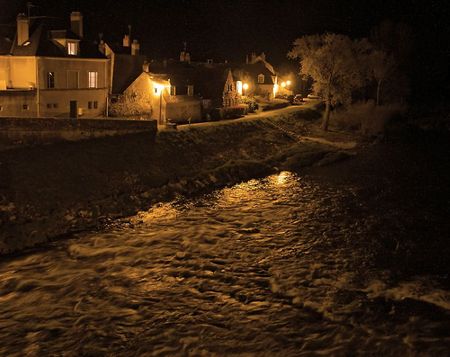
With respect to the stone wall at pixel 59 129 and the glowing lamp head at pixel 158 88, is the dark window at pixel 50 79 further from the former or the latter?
the glowing lamp head at pixel 158 88

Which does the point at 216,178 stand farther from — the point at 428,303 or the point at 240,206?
the point at 428,303

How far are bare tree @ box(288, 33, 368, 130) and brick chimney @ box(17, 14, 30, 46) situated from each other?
86.6 feet

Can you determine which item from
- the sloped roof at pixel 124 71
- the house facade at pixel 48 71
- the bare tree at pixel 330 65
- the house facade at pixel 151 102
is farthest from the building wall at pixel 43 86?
the bare tree at pixel 330 65

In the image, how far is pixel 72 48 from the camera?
38.2 metres

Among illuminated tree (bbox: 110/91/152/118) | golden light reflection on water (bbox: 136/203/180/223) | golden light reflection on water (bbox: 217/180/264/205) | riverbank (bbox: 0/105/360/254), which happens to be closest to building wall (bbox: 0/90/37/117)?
riverbank (bbox: 0/105/360/254)

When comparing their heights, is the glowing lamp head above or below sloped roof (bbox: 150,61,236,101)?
below

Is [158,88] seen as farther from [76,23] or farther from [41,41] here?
[41,41]

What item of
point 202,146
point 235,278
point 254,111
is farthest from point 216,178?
point 254,111

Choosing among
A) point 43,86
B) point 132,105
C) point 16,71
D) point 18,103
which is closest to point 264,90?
point 132,105

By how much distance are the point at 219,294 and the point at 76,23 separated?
3032 centimetres

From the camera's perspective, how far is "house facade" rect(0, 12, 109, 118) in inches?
1377

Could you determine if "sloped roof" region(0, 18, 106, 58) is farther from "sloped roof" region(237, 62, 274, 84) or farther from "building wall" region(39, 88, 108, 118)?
"sloped roof" region(237, 62, 274, 84)

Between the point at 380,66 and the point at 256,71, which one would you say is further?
the point at 256,71

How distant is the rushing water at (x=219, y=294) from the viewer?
14.1 m
